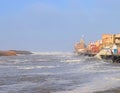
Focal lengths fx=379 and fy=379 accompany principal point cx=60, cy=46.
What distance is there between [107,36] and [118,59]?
5260 cm

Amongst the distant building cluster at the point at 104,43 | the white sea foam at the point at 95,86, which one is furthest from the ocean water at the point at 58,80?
the distant building cluster at the point at 104,43

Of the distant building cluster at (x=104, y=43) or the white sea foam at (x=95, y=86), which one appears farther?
the distant building cluster at (x=104, y=43)

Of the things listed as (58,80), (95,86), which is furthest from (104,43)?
(95,86)

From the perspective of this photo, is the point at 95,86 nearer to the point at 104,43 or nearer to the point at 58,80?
the point at 58,80

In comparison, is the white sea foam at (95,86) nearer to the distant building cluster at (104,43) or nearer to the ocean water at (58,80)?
the ocean water at (58,80)

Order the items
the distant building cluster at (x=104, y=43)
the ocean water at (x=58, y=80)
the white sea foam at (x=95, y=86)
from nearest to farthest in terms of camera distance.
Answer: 1. the white sea foam at (x=95, y=86)
2. the ocean water at (x=58, y=80)
3. the distant building cluster at (x=104, y=43)

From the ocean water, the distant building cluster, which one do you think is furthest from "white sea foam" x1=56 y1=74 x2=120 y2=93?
the distant building cluster

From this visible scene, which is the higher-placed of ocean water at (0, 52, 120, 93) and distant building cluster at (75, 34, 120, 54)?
distant building cluster at (75, 34, 120, 54)

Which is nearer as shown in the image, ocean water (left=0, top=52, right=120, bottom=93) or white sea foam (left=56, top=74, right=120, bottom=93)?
white sea foam (left=56, top=74, right=120, bottom=93)

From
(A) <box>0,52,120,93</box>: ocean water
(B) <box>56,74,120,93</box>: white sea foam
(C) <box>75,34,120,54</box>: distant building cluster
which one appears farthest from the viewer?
(C) <box>75,34,120,54</box>: distant building cluster

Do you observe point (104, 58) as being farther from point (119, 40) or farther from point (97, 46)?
point (97, 46)

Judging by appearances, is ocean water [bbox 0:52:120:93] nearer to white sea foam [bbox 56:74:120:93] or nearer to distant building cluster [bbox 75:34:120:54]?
white sea foam [bbox 56:74:120:93]

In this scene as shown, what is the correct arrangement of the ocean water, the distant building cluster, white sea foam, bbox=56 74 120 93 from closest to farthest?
white sea foam, bbox=56 74 120 93
the ocean water
the distant building cluster

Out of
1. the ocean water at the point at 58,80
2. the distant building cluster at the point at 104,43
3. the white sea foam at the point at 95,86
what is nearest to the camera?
the white sea foam at the point at 95,86
